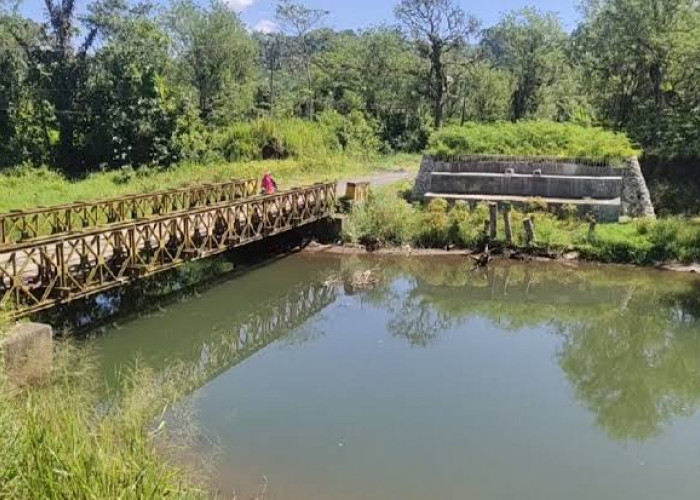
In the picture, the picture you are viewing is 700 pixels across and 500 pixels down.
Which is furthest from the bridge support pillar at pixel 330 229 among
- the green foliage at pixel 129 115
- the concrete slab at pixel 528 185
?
the green foliage at pixel 129 115

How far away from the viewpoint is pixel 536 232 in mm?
20656

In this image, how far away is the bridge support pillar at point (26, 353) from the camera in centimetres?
873

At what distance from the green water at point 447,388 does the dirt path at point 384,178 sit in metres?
9.09

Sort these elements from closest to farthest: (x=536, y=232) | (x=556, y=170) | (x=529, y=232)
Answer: (x=529, y=232)
(x=536, y=232)
(x=556, y=170)

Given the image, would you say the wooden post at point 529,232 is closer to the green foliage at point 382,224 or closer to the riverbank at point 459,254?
the riverbank at point 459,254

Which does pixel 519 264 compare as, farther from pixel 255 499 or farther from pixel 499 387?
pixel 255 499

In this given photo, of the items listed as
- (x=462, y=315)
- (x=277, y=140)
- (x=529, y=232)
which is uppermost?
(x=277, y=140)

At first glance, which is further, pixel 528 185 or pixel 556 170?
pixel 556 170

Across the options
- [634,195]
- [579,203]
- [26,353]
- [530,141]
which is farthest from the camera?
[530,141]

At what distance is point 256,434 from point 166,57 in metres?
30.0

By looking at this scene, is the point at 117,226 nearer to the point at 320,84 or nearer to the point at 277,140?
the point at 277,140

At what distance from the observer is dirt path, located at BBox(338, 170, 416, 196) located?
91.3ft

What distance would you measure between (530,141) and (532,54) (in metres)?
18.0

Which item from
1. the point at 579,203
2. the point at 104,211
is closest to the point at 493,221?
the point at 579,203
